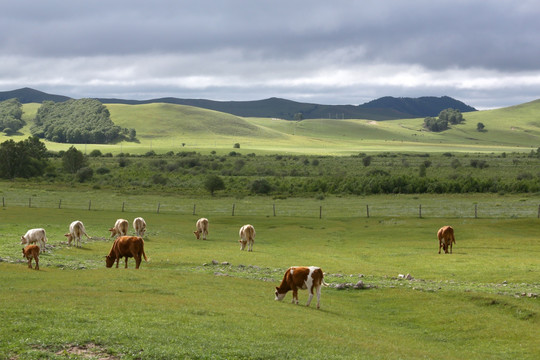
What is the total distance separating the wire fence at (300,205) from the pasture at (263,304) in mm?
23923

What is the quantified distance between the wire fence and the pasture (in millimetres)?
23923

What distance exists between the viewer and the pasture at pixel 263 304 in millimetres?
15922

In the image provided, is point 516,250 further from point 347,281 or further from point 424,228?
point 347,281

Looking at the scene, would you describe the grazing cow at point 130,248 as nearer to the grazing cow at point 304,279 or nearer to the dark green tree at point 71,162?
the grazing cow at point 304,279

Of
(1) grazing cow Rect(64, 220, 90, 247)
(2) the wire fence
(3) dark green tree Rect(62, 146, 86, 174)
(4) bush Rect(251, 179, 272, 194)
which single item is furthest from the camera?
(3) dark green tree Rect(62, 146, 86, 174)

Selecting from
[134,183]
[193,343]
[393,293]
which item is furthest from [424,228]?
[134,183]

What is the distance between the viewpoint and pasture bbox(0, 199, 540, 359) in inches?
627

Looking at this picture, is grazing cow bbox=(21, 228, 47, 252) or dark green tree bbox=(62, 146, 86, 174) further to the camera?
dark green tree bbox=(62, 146, 86, 174)

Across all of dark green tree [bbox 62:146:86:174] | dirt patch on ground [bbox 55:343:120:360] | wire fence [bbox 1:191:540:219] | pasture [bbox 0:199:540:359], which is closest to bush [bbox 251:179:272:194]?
wire fence [bbox 1:191:540:219]

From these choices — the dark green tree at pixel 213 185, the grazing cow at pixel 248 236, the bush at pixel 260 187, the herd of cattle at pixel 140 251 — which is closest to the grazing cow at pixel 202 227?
the herd of cattle at pixel 140 251

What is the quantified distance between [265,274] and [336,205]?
50.6 meters

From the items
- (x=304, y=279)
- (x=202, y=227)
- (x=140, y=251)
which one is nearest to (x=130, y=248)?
(x=140, y=251)

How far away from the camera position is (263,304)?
73.0 feet

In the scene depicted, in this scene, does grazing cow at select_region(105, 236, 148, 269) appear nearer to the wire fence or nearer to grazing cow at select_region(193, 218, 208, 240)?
grazing cow at select_region(193, 218, 208, 240)
